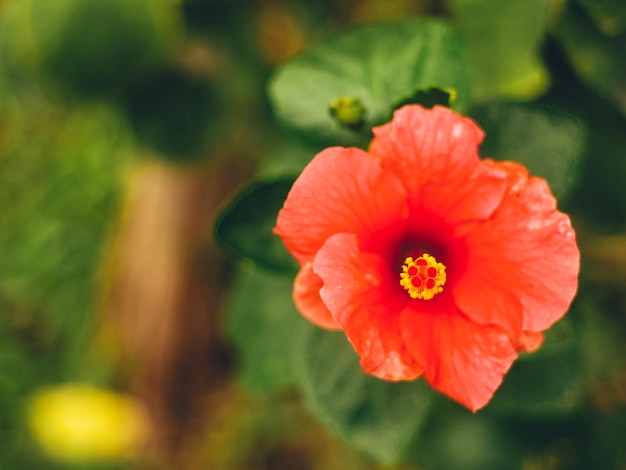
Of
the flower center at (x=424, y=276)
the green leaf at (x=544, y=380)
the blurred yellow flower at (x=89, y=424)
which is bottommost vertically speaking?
the blurred yellow flower at (x=89, y=424)

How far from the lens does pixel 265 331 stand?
89 centimetres

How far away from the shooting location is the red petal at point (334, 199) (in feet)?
1.53

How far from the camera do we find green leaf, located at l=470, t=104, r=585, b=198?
639mm

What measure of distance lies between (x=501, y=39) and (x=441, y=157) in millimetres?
351

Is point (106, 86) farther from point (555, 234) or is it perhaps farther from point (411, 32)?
point (555, 234)

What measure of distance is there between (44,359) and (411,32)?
Answer: 1.48 metres

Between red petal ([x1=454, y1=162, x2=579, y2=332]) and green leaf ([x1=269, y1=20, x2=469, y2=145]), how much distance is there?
0.15 m

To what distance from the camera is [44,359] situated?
1723mm

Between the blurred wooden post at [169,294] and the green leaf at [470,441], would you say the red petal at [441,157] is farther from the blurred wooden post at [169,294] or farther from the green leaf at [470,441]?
the blurred wooden post at [169,294]

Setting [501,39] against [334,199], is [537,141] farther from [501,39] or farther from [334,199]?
[334,199]

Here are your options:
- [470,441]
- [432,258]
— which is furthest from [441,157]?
[470,441]

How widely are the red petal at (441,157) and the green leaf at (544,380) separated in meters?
0.35

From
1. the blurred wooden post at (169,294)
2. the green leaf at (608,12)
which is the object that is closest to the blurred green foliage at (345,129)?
the green leaf at (608,12)

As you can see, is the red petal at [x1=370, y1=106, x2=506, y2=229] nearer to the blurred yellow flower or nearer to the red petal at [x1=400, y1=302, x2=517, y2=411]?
the red petal at [x1=400, y1=302, x2=517, y2=411]
